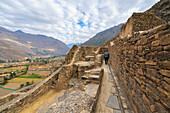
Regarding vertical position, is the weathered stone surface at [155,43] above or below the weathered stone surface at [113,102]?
above

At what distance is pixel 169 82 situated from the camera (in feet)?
4.02

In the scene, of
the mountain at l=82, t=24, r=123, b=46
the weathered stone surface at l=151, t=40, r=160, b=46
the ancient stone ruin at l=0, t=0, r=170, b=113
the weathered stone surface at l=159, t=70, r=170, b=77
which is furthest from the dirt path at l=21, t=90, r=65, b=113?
the mountain at l=82, t=24, r=123, b=46

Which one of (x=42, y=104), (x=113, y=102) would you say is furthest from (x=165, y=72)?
(x=42, y=104)

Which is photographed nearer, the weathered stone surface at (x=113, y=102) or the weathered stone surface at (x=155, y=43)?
the weathered stone surface at (x=155, y=43)

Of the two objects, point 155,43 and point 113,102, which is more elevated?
point 155,43

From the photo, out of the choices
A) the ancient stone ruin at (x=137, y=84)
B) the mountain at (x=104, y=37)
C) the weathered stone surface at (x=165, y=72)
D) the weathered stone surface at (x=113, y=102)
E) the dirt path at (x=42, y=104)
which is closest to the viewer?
the weathered stone surface at (x=165, y=72)

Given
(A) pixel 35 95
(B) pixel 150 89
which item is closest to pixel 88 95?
(B) pixel 150 89

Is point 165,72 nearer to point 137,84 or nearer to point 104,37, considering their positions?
point 137,84

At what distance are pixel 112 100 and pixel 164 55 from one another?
129 inches

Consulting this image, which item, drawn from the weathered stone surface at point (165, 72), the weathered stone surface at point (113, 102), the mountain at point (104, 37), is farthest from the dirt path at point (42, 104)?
the mountain at point (104, 37)

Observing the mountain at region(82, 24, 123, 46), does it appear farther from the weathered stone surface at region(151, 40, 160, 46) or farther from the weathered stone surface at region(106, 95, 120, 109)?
the weathered stone surface at region(151, 40, 160, 46)

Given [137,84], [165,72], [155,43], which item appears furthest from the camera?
[137,84]

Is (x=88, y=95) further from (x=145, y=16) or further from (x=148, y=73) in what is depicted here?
(x=145, y=16)

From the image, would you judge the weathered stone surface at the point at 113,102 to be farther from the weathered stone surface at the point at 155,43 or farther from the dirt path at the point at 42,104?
the dirt path at the point at 42,104
